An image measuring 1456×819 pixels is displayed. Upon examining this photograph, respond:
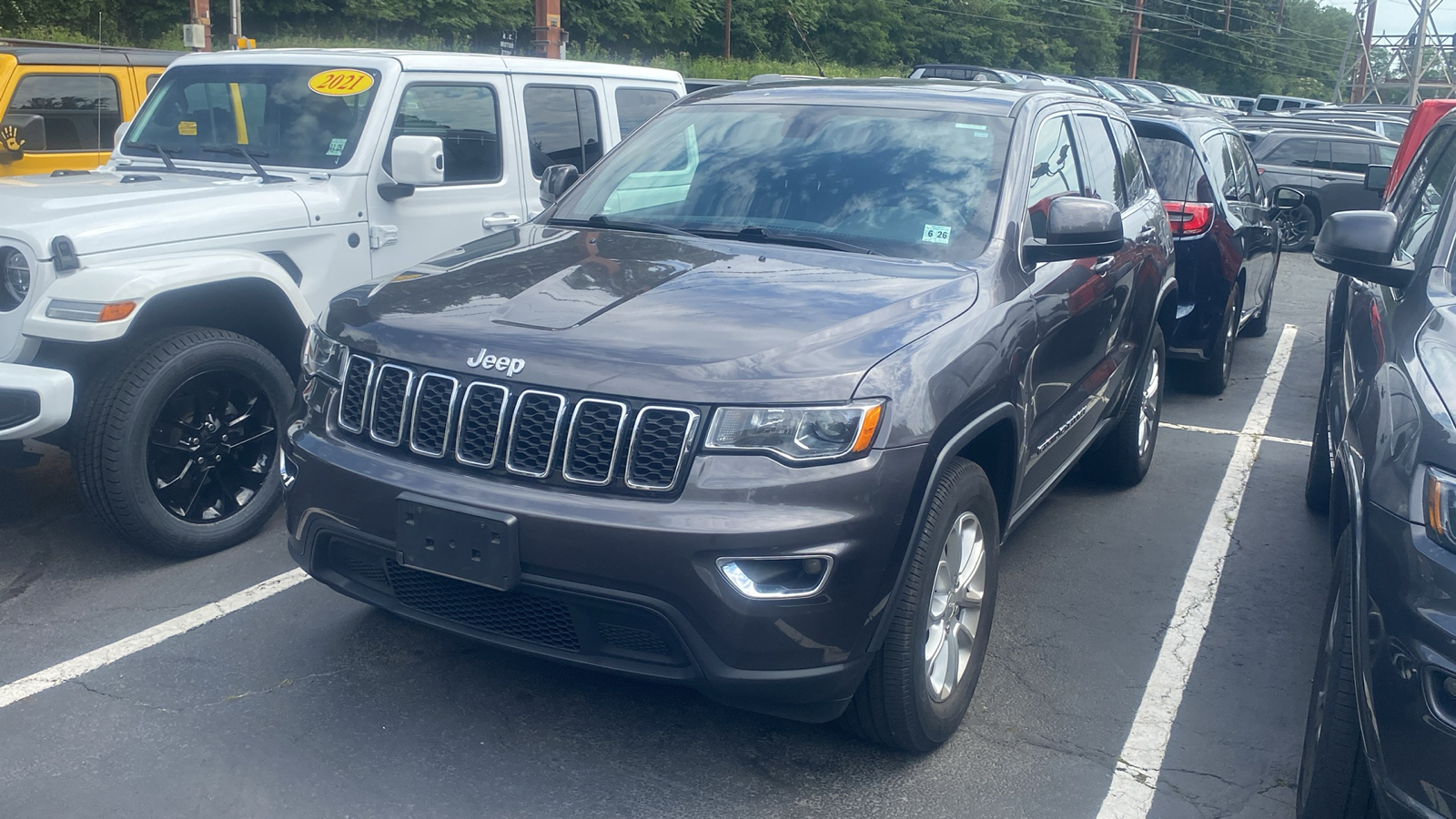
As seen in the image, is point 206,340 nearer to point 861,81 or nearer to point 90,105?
point 861,81

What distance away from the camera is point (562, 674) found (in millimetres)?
3756

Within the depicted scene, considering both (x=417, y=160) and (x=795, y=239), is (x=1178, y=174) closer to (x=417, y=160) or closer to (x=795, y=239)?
(x=795, y=239)

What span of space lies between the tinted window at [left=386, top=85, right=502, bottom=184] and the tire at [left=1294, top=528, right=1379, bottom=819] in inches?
165

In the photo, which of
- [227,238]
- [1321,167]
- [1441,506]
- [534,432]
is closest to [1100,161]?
[1441,506]

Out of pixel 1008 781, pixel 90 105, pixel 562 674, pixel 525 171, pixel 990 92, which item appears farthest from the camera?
pixel 90 105

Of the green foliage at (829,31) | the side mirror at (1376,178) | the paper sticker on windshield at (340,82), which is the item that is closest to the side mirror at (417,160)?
the paper sticker on windshield at (340,82)

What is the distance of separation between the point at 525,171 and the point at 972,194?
9.67 ft

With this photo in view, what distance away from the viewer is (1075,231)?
3.78 meters

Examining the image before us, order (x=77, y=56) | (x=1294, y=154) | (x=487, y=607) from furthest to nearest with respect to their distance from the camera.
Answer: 1. (x=1294, y=154)
2. (x=77, y=56)
3. (x=487, y=607)

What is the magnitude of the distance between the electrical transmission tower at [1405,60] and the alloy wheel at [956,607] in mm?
48365

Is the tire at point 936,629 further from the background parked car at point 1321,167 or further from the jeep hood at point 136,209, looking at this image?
the background parked car at point 1321,167

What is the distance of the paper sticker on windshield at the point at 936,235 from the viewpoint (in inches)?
150

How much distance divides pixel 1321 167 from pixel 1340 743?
53.6 ft

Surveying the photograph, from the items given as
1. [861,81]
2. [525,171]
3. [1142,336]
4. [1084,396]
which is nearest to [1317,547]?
[1142,336]
